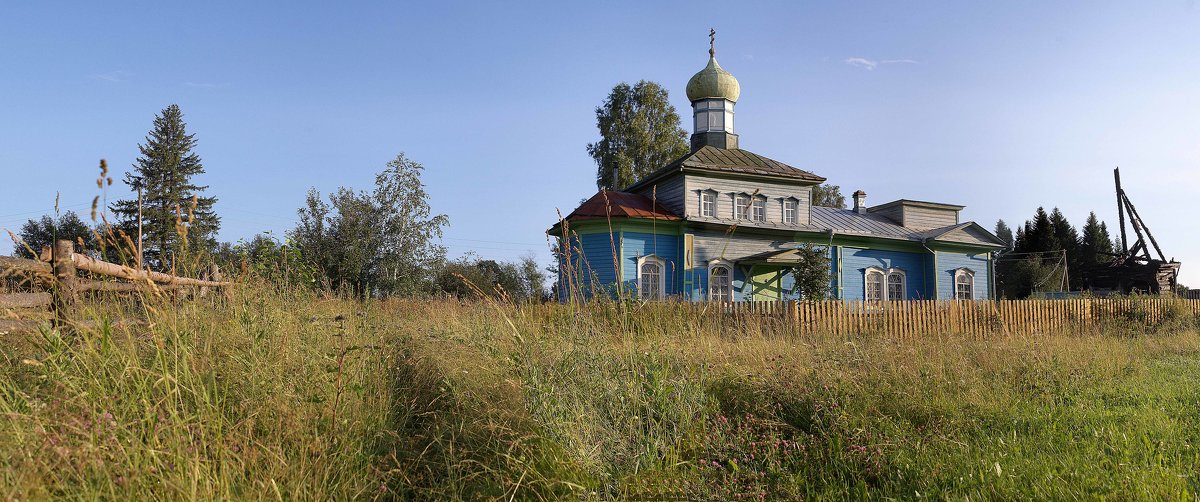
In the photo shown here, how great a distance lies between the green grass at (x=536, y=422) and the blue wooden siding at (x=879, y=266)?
1642 centimetres

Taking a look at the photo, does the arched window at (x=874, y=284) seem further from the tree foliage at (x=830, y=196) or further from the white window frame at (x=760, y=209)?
the tree foliage at (x=830, y=196)

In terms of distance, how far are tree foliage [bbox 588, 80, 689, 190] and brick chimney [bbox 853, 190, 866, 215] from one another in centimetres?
723

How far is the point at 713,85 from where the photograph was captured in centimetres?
2206

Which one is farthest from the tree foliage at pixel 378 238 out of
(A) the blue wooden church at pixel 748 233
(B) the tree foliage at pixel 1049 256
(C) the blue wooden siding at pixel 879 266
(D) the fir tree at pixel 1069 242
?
(D) the fir tree at pixel 1069 242

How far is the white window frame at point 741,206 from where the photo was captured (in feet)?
66.1

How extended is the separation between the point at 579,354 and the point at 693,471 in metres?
0.97

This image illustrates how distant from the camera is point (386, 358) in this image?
17.8ft

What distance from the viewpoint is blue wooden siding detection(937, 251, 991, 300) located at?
22.8 meters

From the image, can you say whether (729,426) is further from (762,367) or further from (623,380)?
(762,367)

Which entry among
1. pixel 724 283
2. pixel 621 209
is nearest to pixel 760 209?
pixel 724 283

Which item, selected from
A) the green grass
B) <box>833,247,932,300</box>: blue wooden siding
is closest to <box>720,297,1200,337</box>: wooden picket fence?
the green grass

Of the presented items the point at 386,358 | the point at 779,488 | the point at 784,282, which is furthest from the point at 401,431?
the point at 784,282

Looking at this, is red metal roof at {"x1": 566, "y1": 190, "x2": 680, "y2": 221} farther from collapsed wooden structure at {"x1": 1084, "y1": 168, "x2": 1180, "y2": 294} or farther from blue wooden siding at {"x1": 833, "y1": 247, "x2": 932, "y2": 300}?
collapsed wooden structure at {"x1": 1084, "y1": 168, "x2": 1180, "y2": 294}

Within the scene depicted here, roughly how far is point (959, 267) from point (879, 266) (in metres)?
3.46
